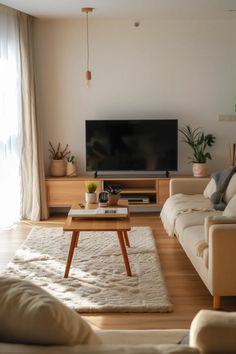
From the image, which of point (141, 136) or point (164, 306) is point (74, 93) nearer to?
point (141, 136)

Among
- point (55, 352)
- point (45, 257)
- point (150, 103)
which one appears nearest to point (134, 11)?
point (150, 103)

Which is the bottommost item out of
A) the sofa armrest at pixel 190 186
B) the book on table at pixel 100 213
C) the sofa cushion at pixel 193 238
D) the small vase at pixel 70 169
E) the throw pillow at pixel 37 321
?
the sofa cushion at pixel 193 238

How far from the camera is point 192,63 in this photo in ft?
22.5

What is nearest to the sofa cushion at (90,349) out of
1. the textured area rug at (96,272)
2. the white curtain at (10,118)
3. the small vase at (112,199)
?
the textured area rug at (96,272)

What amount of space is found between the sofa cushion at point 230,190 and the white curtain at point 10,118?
8.50ft

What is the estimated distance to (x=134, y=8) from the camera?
19.7 ft

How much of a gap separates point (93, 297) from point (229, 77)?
13.4ft

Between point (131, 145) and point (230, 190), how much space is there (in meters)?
2.08

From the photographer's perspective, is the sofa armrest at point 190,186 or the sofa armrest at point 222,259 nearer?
the sofa armrest at point 222,259

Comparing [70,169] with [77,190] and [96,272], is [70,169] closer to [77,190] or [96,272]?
[77,190]

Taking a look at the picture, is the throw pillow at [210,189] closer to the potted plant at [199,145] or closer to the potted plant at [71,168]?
the potted plant at [199,145]

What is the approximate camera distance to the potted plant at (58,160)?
22.6 feet

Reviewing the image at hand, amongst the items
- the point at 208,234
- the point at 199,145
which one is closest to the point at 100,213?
the point at 208,234

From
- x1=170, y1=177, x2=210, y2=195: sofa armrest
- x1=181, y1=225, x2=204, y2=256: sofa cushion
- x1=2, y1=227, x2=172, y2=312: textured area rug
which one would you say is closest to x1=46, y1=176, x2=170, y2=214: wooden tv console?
x1=170, y1=177, x2=210, y2=195: sofa armrest
